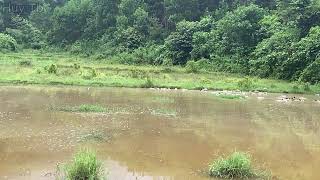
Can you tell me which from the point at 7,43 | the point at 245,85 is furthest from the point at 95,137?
the point at 7,43

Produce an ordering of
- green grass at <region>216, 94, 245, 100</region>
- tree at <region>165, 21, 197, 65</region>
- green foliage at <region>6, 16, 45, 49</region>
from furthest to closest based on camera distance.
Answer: green foliage at <region>6, 16, 45, 49</region>
tree at <region>165, 21, 197, 65</region>
green grass at <region>216, 94, 245, 100</region>

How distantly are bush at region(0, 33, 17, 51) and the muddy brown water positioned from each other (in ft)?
72.8

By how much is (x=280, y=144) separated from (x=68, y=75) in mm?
16855

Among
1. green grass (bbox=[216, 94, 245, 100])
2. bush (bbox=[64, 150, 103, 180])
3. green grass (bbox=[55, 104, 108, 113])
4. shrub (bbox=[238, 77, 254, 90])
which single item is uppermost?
bush (bbox=[64, 150, 103, 180])

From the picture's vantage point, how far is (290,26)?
1342 inches

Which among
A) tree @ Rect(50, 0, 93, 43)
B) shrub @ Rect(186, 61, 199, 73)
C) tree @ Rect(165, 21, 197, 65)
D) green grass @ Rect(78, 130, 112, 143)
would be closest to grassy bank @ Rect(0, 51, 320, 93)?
shrub @ Rect(186, 61, 199, 73)

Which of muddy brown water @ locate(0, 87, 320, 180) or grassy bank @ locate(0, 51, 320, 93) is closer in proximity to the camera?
muddy brown water @ locate(0, 87, 320, 180)

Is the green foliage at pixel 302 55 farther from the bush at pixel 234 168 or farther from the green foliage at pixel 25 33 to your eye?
the green foliage at pixel 25 33

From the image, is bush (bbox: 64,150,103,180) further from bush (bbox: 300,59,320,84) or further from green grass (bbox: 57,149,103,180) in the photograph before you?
bush (bbox: 300,59,320,84)

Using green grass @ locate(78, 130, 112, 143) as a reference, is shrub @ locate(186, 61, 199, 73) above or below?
above

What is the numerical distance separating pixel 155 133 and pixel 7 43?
3345 cm

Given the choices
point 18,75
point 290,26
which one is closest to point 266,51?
point 290,26

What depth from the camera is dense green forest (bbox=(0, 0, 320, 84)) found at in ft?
104

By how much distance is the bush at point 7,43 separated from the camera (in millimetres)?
44531
